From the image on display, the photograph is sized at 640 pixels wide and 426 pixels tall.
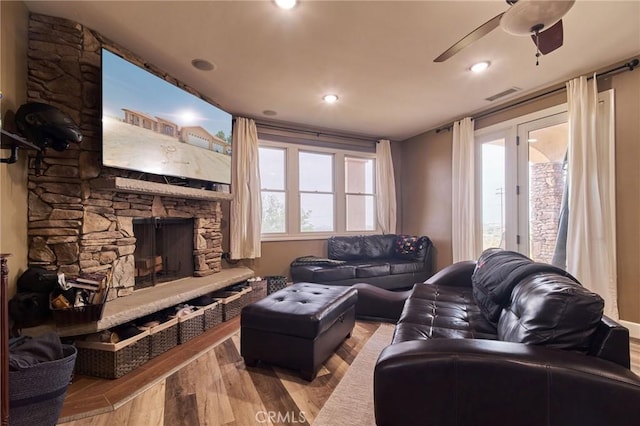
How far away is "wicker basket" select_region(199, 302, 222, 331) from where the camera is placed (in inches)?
113

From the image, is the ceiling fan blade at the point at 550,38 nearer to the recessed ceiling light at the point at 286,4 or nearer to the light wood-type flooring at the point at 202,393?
the recessed ceiling light at the point at 286,4

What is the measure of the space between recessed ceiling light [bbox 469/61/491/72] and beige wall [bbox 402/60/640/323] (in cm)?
114

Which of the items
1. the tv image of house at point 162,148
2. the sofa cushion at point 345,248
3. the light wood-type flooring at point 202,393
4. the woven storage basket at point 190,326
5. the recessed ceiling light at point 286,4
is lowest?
the light wood-type flooring at point 202,393

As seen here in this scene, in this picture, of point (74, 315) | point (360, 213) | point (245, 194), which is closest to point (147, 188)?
point (74, 315)

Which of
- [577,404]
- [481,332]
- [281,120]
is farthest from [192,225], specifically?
[577,404]

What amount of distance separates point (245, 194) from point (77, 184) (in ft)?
6.63

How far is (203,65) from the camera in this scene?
2807 mm

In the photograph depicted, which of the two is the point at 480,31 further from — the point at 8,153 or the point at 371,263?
the point at 371,263

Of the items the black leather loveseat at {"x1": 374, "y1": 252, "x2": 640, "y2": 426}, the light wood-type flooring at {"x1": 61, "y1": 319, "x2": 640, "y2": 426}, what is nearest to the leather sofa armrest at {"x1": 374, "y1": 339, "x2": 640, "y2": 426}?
the black leather loveseat at {"x1": 374, "y1": 252, "x2": 640, "y2": 426}

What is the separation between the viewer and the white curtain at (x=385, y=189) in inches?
207

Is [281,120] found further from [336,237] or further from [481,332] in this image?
[481,332]

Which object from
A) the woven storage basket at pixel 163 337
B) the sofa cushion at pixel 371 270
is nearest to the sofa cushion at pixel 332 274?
the sofa cushion at pixel 371 270

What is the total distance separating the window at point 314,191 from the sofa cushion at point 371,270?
103 cm

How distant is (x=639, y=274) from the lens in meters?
2.69
